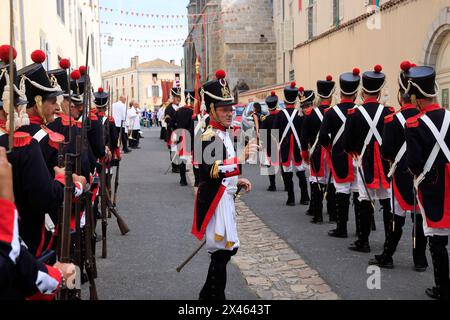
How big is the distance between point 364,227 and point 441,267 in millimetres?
1821

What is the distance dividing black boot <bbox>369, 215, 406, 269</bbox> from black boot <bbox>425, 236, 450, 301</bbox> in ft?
2.83

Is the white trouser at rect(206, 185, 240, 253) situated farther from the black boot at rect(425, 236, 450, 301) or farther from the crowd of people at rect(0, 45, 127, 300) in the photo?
the black boot at rect(425, 236, 450, 301)

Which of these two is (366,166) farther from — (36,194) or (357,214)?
(36,194)

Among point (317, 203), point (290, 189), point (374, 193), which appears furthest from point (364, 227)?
point (290, 189)

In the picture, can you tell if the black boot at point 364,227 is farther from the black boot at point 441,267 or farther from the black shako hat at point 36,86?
the black shako hat at point 36,86

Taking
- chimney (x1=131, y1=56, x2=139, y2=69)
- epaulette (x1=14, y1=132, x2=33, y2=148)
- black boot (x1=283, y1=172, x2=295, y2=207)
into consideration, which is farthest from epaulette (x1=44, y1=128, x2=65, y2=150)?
chimney (x1=131, y1=56, x2=139, y2=69)

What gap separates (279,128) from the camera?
1029cm

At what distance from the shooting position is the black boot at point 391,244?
230 inches

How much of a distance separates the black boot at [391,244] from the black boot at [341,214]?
1.38 m

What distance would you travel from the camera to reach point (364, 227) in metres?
6.68

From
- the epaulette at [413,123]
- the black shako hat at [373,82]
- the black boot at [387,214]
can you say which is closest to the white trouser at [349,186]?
the black boot at [387,214]

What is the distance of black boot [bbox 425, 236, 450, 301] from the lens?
191 inches

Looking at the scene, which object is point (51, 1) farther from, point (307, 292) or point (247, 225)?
point (307, 292)

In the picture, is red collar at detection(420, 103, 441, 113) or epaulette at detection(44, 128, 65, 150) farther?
red collar at detection(420, 103, 441, 113)
